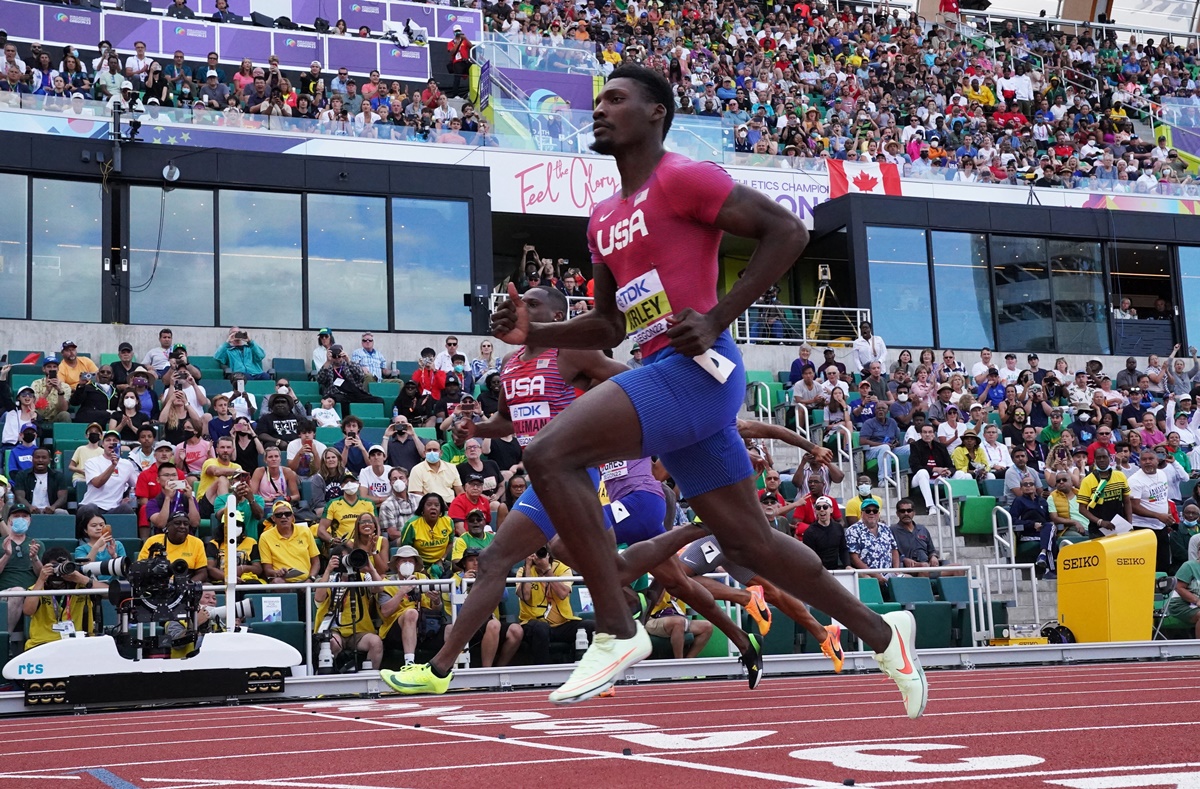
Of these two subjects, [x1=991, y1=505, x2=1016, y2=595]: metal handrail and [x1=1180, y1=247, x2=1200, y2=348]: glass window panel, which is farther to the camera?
[x1=1180, y1=247, x2=1200, y2=348]: glass window panel

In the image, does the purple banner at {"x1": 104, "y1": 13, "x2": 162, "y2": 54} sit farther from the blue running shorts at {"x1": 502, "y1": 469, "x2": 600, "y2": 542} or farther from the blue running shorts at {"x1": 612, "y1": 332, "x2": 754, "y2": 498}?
the blue running shorts at {"x1": 612, "y1": 332, "x2": 754, "y2": 498}

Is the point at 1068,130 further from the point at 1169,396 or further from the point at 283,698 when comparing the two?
the point at 283,698

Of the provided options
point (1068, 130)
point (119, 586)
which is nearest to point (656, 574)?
point (119, 586)

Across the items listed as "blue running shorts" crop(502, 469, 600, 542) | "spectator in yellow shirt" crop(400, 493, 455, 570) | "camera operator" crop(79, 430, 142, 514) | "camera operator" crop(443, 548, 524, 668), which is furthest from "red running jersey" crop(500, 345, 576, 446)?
"camera operator" crop(79, 430, 142, 514)

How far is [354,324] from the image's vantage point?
21781 mm

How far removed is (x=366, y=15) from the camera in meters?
28.4

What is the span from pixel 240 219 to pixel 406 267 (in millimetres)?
2820

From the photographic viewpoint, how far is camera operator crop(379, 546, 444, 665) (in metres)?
10.9

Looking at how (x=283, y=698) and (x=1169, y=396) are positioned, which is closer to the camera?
(x=283, y=698)

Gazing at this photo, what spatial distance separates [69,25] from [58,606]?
712 inches

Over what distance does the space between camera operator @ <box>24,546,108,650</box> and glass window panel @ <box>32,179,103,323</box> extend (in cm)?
1067

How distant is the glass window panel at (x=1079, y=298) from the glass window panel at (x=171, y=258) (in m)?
16.2

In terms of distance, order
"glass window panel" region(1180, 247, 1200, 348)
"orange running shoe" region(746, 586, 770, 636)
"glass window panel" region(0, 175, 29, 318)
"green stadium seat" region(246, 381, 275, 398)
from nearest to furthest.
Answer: "orange running shoe" region(746, 586, 770, 636) < "green stadium seat" region(246, 381, 275, 398) < "glass window panel" region(0, 175, 29, 318) < "glass window panel" region(1180, 247, 1200, 348)

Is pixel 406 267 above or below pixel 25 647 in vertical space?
above
